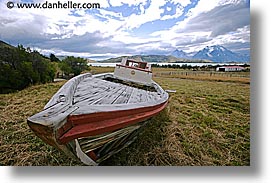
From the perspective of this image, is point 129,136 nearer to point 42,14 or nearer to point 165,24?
point 165,24

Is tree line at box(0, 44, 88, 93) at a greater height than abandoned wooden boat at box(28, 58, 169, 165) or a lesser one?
greater

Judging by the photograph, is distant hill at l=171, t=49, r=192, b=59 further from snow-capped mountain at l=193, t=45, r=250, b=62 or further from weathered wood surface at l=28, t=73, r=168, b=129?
weathered wood surface at l=28, t=73, r=168, b=129

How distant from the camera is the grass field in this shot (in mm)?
2008

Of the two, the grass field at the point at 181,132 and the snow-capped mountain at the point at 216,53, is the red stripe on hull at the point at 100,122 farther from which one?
the snow-capped mountain at the point at 216,53

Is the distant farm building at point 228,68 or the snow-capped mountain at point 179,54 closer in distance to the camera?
the distant farm building at point 228,68

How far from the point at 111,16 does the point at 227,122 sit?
1.23 m

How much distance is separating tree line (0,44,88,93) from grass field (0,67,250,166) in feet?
0.22

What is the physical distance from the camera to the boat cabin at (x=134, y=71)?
2.36 metres

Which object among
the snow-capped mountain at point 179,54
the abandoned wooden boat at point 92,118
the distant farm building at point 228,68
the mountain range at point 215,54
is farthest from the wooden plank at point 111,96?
the distant farm building at point 228,68

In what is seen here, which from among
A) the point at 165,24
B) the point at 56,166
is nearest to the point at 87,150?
the point at 56,166

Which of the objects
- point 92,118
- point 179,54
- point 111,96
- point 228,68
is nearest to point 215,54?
point 228,68

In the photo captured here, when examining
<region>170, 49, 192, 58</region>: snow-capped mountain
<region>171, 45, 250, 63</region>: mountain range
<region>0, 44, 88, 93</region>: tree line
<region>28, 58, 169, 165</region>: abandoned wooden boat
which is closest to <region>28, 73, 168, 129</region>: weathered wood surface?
<region>28, 58, 169, 165</region>: abandoned wooden boat
